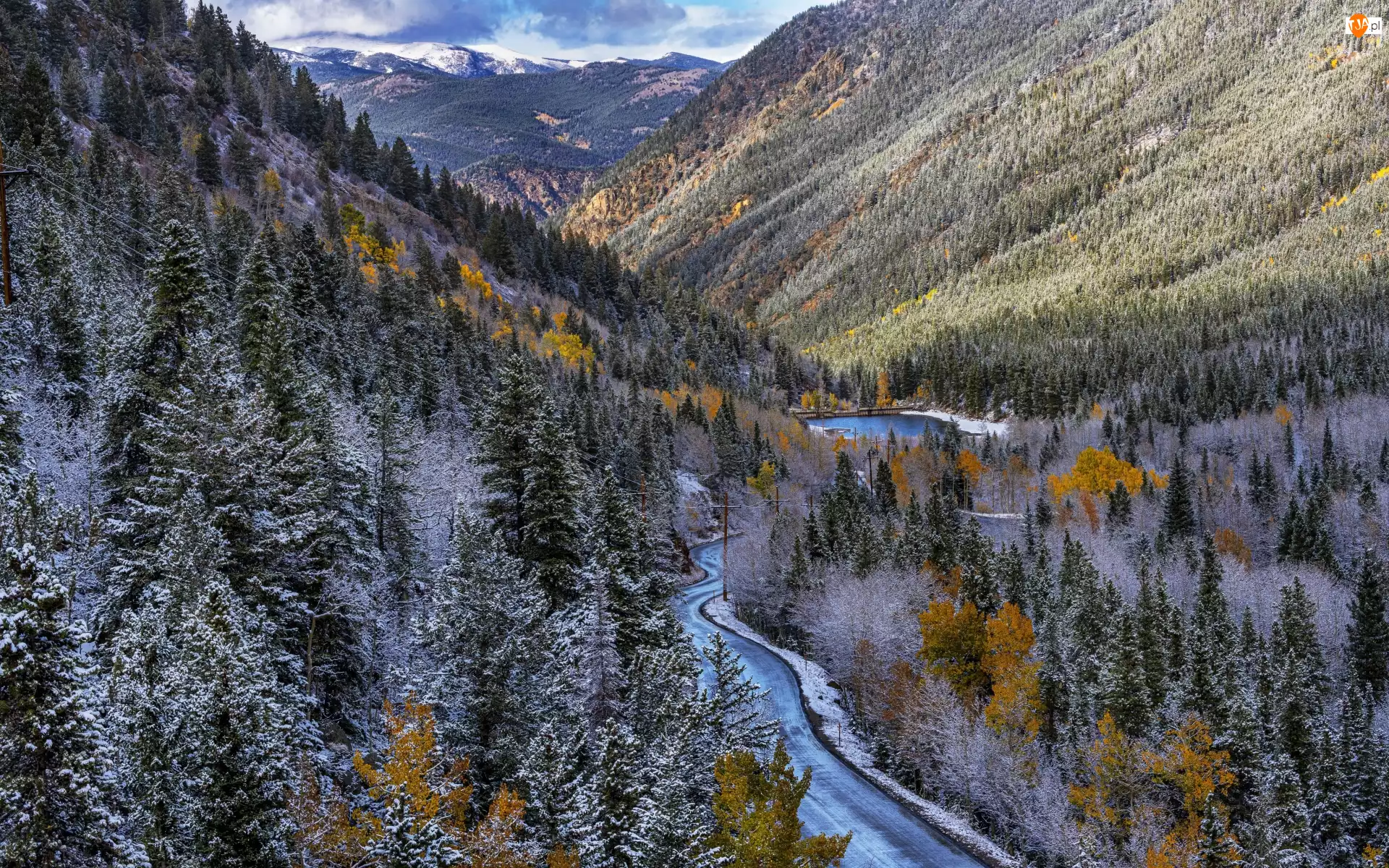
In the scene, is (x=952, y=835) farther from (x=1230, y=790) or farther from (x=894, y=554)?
(x=894, y=554)

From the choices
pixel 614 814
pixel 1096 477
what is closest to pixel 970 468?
pixel 1096 477

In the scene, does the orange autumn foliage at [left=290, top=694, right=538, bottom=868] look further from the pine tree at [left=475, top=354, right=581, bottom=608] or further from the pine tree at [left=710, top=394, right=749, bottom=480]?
the pine tree at [left=710, top=394, right=749, bottom=480]

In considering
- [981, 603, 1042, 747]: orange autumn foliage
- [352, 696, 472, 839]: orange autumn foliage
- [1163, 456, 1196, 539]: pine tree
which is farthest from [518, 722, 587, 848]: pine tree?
[1163, 456, 1196, 539]: pine tree

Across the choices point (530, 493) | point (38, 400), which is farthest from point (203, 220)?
point (530, 493)

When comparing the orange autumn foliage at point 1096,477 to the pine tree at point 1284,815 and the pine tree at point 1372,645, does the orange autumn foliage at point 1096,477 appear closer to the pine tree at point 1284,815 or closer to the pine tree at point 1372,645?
the pine tree at point 1372,645

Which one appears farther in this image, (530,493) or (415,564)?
(415,564)

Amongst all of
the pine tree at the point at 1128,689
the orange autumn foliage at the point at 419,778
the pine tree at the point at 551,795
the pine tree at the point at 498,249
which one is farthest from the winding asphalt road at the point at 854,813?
the pine tree at the point at 498,249
